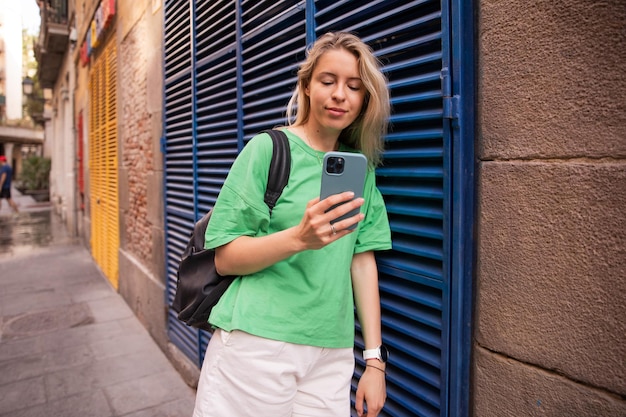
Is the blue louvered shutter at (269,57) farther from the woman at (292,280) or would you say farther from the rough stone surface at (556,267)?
the rough stone surface at (556,267)

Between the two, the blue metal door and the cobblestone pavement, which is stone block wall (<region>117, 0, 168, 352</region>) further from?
the blue metal door

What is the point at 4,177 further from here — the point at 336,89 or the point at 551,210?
the point at 551,210

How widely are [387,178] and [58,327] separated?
5115 millimetres

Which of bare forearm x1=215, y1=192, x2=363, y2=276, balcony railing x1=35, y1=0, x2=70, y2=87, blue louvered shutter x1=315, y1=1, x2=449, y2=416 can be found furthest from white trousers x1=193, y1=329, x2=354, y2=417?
balcony railing x1=35, y1=0, x2=70, y2=87

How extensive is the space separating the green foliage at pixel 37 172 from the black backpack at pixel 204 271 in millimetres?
29652

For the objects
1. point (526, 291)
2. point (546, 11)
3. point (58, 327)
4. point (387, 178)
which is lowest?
point (58, 327)

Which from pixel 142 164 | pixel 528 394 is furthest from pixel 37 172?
pixel 528 394

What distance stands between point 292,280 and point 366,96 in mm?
716

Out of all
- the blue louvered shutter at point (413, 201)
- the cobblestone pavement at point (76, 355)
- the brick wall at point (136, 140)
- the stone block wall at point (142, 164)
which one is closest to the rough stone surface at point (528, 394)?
the blue louvered shutter at point (413, 201)

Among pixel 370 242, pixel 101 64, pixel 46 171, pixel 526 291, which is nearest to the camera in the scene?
pixel 526 291

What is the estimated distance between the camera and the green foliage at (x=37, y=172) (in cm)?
2730

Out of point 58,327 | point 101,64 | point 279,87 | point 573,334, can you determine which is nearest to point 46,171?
point 101,64

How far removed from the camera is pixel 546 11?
138 cm

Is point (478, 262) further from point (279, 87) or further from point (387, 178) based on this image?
point (279, 87)
